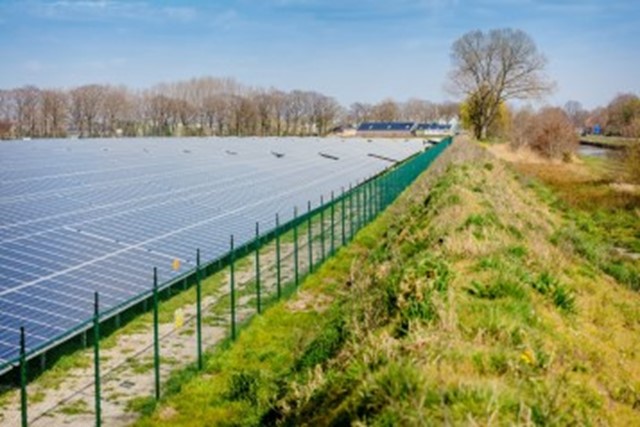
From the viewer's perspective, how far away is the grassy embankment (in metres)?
7.12

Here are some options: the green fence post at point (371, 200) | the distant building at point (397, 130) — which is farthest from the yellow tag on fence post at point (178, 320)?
the distant building at point (397, 130)

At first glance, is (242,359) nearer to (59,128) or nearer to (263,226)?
(263,226)

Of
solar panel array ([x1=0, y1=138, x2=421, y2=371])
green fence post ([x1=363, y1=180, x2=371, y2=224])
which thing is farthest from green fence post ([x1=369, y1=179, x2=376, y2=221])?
solar panel array ([x1=0, y1=138, x2=421, y2=371])

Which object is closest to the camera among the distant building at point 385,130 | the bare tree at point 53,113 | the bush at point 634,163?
the bush at point 634,163

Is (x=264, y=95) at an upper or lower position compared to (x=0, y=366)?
upper

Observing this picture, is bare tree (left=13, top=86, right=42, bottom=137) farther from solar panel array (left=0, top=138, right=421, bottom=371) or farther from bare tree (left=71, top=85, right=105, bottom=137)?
solar panel array (left=0, top=138, right=421, bottom=371)

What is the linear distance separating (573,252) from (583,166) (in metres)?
54.1

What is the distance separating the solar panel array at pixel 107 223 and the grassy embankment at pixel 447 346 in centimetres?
249

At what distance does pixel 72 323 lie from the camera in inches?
466

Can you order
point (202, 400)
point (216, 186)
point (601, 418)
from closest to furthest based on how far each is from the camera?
point (601, 418) < point (202, 400) < point (216, 186)

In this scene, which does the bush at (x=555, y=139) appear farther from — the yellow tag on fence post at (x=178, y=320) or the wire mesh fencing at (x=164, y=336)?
the yellow tag on fence post at (x=178, y=320)

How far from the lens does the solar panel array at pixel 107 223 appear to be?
12.9 m

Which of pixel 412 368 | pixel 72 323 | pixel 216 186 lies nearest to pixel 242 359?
pixel 72 323

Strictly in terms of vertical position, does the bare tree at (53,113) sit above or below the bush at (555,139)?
above
